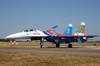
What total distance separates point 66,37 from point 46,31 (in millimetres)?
4041

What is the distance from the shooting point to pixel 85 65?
42.9ft

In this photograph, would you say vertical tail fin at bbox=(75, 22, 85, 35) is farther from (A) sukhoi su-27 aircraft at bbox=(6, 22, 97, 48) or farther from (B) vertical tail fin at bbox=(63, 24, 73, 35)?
(B) vertical tail fin at bbox=(63, 24, 73, 35)

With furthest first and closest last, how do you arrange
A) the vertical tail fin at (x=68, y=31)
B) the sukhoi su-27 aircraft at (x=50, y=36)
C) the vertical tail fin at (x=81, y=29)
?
the vertical tail fin at (x=81, y=29), the vertical tail fin at (x=68, y=31), the sukhoi su-27 aircraft at (x=50, y=36)

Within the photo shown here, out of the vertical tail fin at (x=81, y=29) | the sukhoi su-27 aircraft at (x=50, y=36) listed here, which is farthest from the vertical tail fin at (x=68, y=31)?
the vertical tail fin at (x=81, y=29)

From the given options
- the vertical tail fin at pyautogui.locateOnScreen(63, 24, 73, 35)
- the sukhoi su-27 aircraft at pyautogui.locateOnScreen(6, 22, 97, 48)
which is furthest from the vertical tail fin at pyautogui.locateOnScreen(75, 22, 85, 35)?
the vertical tail fin at pyautogui.locateOnScreen(63, 24, 73, 35)

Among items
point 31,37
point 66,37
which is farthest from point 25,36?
point 66,37

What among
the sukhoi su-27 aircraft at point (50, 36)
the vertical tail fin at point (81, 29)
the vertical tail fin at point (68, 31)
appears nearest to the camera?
the sukhoi su-27 aircraft at point (50, 36)

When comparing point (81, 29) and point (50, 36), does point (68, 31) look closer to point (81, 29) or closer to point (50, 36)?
point (81, 29)

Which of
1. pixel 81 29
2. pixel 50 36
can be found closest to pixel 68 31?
pixel 81 29

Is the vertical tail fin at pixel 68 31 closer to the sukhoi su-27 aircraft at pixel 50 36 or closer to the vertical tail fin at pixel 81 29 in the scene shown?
the sukhoi su-27 aircraft at pixel 50 36

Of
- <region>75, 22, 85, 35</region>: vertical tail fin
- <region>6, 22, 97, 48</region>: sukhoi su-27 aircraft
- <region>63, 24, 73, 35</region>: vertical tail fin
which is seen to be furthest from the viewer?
<region>75, 22, 85, 35</region>: vertical tail fin

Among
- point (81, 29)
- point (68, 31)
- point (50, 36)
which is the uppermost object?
point (81, 29)

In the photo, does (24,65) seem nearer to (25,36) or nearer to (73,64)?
(73,64)

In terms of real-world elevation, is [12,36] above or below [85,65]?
above
